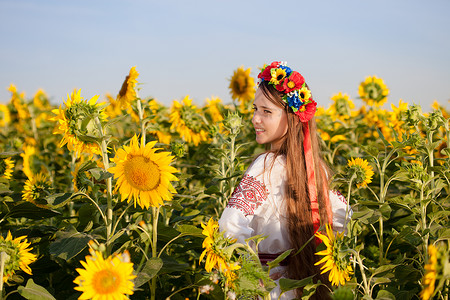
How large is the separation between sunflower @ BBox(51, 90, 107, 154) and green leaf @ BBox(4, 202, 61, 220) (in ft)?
1.19

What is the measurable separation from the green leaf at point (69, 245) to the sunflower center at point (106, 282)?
32 cm

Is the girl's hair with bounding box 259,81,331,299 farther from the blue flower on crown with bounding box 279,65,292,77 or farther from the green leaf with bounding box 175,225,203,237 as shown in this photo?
the green leaf with bounding box 175,225,203,237

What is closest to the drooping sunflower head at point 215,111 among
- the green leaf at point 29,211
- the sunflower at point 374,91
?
the sunflower at point 374,91

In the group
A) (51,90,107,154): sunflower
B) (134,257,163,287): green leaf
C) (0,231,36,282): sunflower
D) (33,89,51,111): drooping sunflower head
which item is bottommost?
(134,257,163,287): green leaf

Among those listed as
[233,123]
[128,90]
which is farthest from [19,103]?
[233,123]

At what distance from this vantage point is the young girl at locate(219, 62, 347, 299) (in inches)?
87.0

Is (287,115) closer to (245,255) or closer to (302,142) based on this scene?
(302,142)

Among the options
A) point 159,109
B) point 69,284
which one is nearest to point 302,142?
point 69,284

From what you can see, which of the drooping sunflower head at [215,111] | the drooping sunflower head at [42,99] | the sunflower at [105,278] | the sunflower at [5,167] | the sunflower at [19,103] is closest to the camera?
the sunflower at [105,278]

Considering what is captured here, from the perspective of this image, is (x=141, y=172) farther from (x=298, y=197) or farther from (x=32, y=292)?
(x=298, y=197)

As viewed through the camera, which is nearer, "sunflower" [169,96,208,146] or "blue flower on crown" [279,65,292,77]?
"blue flower on crown" [279,65,292,77]

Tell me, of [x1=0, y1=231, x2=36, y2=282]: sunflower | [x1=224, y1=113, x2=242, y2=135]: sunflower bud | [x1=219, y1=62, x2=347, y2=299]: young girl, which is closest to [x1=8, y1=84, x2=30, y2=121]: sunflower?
[x1=224, y1=113, x2=242, y2=135]: sunflower bud

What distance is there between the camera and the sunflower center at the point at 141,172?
1.80m

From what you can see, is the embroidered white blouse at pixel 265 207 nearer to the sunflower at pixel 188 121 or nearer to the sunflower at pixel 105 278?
the sunflower at pixel 105 278
